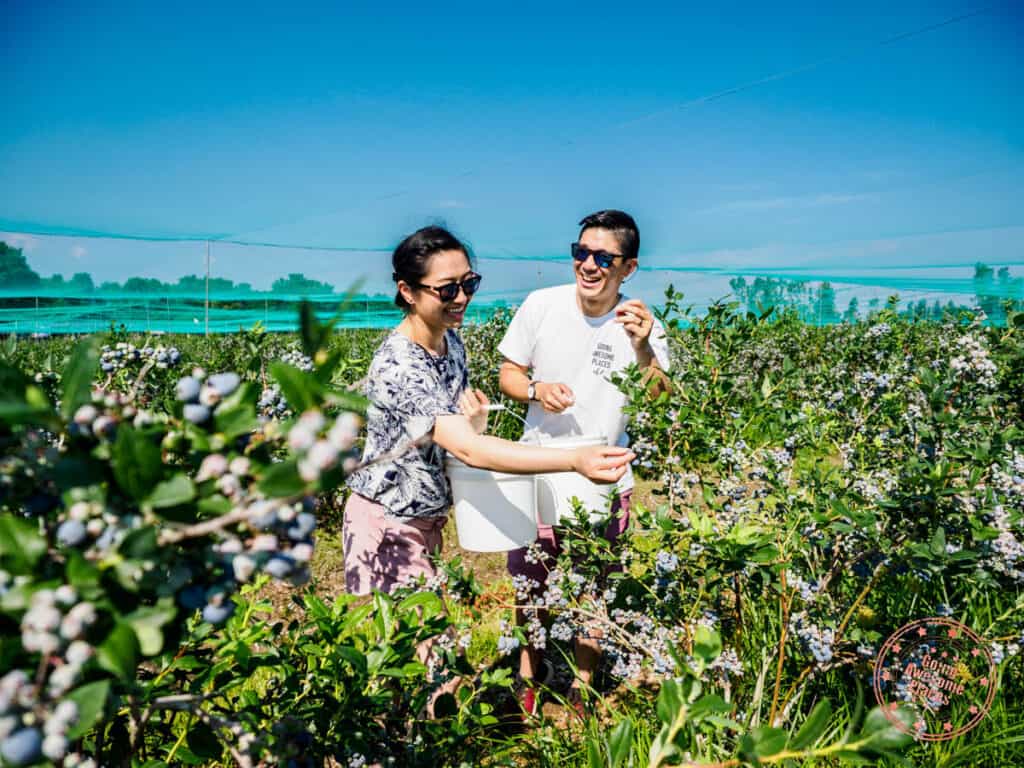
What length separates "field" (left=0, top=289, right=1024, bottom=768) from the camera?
0.56 m

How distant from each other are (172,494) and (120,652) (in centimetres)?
14

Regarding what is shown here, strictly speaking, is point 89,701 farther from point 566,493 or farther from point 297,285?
point 297,285

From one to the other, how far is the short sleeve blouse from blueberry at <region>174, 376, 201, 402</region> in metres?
1.04

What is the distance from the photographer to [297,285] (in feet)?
57.9

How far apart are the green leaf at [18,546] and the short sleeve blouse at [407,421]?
3.62ft

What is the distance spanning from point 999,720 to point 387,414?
204 cm

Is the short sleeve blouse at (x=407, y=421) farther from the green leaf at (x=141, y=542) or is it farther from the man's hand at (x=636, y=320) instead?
the green leaf at (x=141, y=542)

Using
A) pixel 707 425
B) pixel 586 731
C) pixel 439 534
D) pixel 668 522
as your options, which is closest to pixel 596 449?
pixel 668 522

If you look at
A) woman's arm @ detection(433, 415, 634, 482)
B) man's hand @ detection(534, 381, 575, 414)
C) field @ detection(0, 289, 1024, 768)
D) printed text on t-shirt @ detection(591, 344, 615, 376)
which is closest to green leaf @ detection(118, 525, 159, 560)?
field @ detection(0, 289, 1024, 768)

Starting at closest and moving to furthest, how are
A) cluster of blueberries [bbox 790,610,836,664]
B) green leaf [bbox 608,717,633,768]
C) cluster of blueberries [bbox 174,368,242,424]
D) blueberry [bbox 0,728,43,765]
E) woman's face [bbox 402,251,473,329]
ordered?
blueberry [bbox 0,728,43,765] < cluster of blueberries [bbox 174,368,242,424] < green leaf [bbox 608,717,633,768] < cluster of blueberries [bbox 790,610,836,664] < woman's face [bbox 402,251,473,329]

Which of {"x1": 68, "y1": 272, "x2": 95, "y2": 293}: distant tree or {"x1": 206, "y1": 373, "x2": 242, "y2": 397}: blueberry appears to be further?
{"x1": 68, "y1": 272, "x2": 95, "y2": 293}: distant tree

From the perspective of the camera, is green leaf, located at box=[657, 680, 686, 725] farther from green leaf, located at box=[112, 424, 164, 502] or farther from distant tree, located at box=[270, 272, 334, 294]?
distant tree, located at box=[270, 272, 334, 294]

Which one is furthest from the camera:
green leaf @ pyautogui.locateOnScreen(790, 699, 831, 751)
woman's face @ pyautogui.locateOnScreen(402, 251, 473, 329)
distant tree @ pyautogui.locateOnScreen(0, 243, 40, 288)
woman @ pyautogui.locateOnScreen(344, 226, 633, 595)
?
distant tree @ pyautogui.locateOnScreen(0, 243, 40, 288)

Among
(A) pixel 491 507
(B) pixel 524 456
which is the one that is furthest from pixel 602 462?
(A) pixel 491 507
